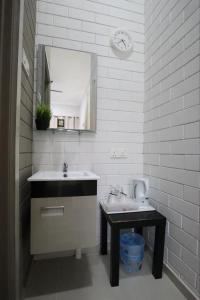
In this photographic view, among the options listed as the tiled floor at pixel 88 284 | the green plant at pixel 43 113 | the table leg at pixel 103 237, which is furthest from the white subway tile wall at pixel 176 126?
the green plant at pixel 43 113

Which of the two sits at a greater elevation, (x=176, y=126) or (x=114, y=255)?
(x=176, y=126)

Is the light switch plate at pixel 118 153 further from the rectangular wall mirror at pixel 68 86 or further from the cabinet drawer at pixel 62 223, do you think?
the cabinet drawer at pixel 62 223

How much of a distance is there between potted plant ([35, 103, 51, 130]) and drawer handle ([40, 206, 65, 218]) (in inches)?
29.0

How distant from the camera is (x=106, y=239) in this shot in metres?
1.77

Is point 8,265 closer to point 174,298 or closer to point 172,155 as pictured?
point 174,298

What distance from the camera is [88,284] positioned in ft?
4.47

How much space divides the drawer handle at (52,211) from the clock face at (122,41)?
1.71 metres

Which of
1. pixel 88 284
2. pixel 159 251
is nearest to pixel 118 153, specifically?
pixel 159 251

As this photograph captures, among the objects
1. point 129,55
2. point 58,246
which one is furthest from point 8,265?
point 129,55

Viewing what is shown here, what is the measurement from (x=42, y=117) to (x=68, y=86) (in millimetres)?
431

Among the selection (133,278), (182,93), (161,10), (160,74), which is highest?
(161,10)

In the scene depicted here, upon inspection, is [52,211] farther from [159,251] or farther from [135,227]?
[159,251]

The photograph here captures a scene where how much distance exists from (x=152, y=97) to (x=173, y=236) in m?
1.32

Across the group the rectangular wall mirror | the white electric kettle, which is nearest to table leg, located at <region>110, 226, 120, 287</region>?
the white electric kettle
